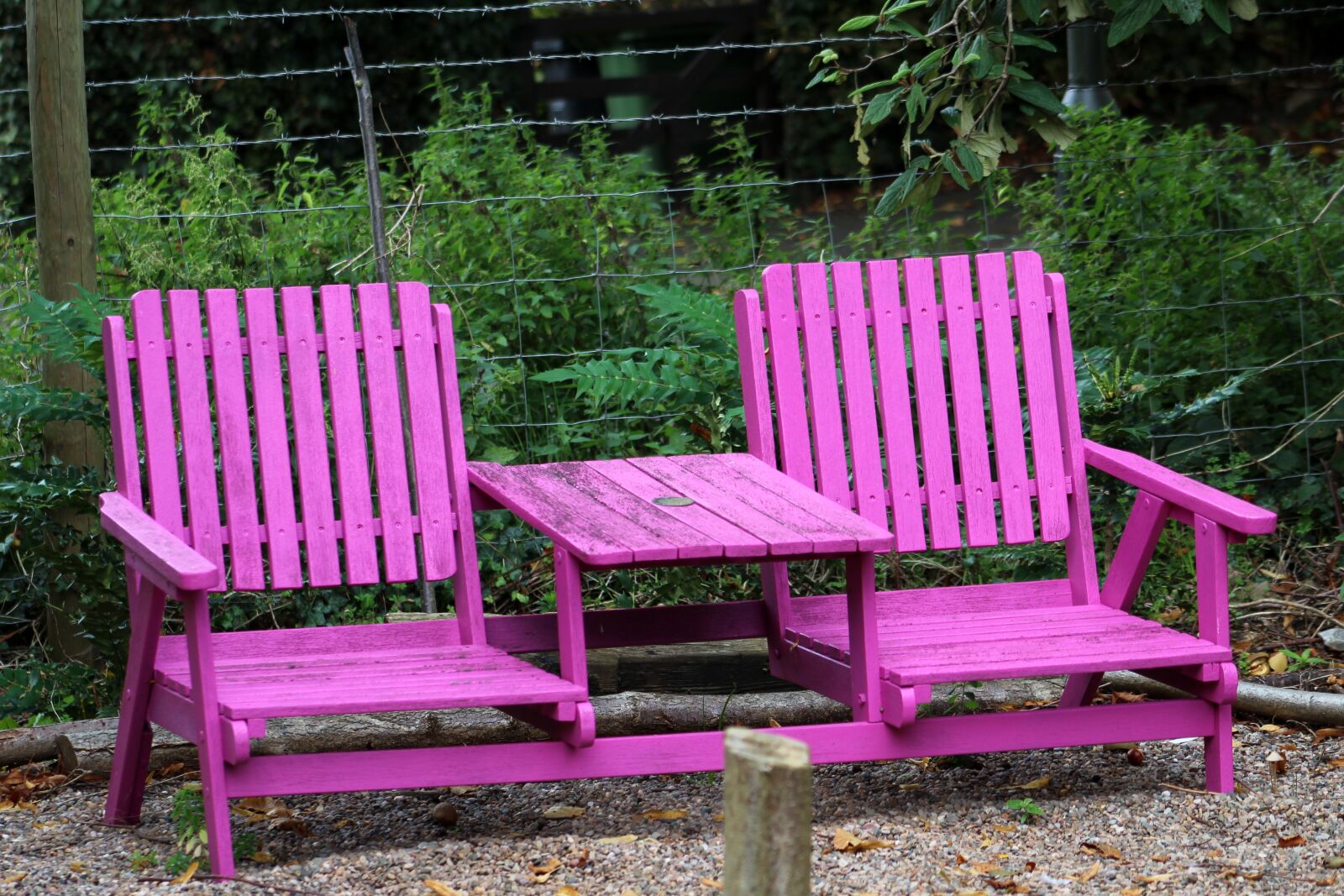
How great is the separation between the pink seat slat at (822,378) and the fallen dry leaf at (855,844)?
2.63 feet

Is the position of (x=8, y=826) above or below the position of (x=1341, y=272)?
below

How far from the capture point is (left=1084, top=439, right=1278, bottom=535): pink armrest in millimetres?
3119

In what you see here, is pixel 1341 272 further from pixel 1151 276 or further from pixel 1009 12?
pixel 1009 12

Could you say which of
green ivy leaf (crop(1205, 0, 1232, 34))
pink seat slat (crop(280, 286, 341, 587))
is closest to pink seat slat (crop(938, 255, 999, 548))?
green ivy leaf (crop(1205, 0, 1232, 34))

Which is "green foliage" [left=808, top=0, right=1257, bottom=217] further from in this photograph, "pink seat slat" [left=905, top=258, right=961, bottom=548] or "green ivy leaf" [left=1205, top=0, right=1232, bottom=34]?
"pink seat slat" [left=905, top=258, right=961, bottom=548]

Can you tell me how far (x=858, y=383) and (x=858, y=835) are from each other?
3.37ft

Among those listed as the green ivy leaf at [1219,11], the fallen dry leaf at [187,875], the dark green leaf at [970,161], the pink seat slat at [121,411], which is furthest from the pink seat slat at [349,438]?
the green ivy leaf at [1219,11]

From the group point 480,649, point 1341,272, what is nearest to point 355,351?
point 480,649

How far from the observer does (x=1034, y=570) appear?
4.50 meters

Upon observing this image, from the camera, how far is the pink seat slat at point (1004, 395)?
3621 millimetres

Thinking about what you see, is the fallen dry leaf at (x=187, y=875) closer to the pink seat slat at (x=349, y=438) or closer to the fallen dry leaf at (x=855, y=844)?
the pink seat slat at (x=349, y=438)

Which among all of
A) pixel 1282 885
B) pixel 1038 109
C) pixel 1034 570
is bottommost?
pixel 1282 885

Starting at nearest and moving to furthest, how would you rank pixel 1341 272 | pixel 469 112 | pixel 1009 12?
pixel 1009 12 < pixel 1341 272 < pixel 469 112

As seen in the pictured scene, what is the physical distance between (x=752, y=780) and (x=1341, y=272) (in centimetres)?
374
